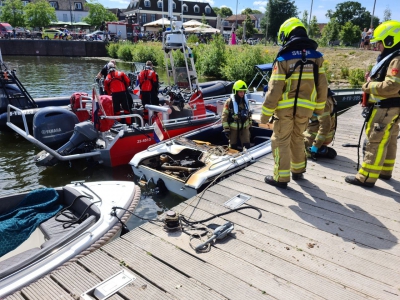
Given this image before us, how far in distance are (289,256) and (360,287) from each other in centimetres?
50

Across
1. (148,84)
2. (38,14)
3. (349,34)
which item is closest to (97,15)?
(38,14)

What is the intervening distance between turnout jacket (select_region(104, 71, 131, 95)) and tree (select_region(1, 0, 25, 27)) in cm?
4348

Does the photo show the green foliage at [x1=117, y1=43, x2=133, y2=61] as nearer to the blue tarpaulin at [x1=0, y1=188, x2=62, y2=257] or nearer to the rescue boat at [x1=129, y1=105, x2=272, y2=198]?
the rescue boat at [x1=129, y1=105, x2=272, y2=198]

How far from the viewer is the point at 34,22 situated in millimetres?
43281

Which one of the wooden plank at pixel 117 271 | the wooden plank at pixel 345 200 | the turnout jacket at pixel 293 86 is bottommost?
the wooden plank at pixel 117 271

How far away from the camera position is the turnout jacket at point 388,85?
3053mm

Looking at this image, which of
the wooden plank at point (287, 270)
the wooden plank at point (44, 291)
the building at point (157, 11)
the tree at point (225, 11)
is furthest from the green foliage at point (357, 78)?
the tree at point (225, 11)

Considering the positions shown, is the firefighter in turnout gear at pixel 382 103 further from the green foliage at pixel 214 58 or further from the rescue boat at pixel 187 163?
the green foliage at pixel 214 58

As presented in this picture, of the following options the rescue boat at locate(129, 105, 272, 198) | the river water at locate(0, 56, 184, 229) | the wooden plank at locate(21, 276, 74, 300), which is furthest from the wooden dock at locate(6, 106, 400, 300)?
the river water at locate(0, 56, 184, 229)

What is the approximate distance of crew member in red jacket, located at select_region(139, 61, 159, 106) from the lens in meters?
7.78

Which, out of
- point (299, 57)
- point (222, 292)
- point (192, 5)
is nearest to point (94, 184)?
point (222, 292)

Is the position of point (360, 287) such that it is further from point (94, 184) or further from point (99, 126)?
point (99, 126)

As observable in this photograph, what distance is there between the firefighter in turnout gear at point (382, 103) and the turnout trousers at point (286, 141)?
685 millimetres

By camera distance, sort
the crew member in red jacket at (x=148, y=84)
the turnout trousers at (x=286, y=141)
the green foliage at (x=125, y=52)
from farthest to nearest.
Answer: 1. the green foliage at (x=125, y=52)
2. the crew member in red jacket at (x=148, y=84)
3. the turnout trousers at (x=286, y=141)
